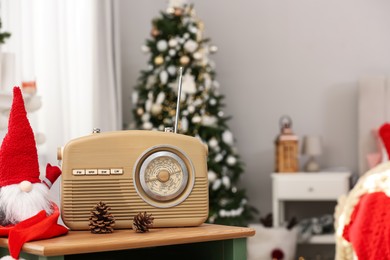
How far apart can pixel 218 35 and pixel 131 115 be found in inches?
31.0

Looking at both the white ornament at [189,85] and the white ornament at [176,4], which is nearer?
the white ornament at [189,85]

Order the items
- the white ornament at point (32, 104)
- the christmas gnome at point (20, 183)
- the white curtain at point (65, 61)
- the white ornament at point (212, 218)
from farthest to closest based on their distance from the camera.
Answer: the white ornament at point (212, 218)
the white curtain at point (65, 61)
the white ornament at point (32, 104)
the christmas gnome at point (20, 183)

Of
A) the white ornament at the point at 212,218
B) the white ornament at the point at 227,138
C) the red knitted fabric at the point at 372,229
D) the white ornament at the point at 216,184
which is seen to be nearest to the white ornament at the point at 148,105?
the white ornament at the point at 227,138

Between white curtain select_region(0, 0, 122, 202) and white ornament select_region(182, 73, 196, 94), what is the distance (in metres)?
0.42

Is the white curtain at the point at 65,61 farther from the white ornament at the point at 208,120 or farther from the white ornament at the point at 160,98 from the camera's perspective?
the white ornament at the point at 208,120

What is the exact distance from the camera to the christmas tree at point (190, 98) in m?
4.21

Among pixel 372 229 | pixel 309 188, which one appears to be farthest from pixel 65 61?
pixel 372 229

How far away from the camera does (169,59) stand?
13.9 feet

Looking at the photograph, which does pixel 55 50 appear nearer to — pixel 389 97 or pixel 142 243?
pixel 389 97

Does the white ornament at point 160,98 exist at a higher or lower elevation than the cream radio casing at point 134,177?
higher

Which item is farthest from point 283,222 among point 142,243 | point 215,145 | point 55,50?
point 142,243

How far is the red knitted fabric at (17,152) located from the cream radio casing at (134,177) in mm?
68

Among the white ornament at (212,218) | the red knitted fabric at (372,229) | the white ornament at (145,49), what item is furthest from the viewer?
the white ornament at (145,49)

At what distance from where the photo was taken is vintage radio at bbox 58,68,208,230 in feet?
4.86
